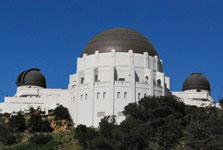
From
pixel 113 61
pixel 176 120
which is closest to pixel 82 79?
pixel 113 61

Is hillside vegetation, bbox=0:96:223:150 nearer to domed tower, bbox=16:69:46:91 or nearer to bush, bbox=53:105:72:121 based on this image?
bush, bbox=53:105:72:121

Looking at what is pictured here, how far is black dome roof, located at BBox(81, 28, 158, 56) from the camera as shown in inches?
2682

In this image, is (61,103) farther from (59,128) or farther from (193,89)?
(193,89)

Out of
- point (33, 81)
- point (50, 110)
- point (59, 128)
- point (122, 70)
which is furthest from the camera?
point (33, 81)

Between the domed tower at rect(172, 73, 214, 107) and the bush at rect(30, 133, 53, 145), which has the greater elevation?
the domed tower at rect(172, 73, 214, 107)

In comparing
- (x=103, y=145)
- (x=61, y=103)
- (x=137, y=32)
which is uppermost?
(x=137, y=32)

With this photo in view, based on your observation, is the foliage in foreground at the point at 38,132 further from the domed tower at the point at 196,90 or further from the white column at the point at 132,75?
the domed tower at the point at 196,90

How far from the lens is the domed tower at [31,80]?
79.2m

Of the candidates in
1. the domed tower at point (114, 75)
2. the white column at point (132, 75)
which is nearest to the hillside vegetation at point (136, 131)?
the domed tower at point (114, 75)

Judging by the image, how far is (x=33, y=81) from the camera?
3118 inches

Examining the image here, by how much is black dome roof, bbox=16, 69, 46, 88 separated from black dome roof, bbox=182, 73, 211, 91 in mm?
30371

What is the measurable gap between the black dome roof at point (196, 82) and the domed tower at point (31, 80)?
30.4 m

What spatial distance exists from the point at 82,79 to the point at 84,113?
7395 millimetres

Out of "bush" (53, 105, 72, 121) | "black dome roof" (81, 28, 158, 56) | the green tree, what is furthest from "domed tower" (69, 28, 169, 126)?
the green tree
